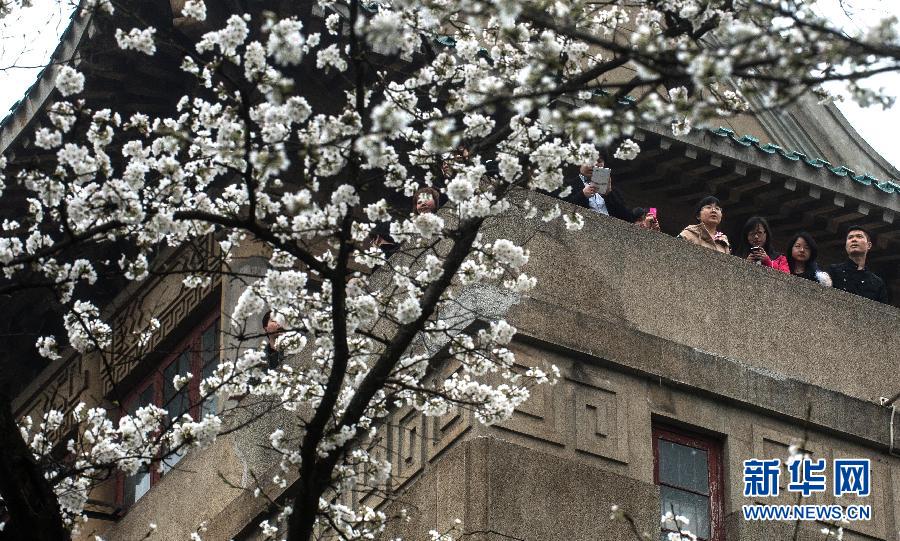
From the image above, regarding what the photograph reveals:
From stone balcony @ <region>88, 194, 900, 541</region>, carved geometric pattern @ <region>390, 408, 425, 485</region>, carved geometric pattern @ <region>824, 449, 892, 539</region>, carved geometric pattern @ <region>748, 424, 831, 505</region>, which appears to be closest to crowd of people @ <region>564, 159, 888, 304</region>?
→ stone balcony @ <region>88, 194, 900, 541</region>

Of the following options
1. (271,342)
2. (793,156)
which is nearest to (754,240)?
(793,156)

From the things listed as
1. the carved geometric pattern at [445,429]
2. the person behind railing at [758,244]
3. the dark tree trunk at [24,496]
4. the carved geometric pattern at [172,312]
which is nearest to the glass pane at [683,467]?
the carved geometric pattern at [445,429]

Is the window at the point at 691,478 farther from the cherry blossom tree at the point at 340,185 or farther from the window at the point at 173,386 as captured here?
the window at the point at 173,386

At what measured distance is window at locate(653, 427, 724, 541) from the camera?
1666cm

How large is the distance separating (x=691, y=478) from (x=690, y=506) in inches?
12.0

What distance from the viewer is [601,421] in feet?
54.0

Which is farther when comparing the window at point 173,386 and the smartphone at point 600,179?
the window at point 173,386

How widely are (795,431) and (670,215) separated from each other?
5091 millimetres

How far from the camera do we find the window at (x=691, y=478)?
16.7 meters

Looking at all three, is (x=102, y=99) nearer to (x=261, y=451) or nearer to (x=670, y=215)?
(x=261, y=451)

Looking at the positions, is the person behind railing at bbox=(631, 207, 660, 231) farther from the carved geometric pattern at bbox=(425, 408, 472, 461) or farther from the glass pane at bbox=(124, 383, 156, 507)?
the glass pane at bbox=(124, 383, 156, 507)

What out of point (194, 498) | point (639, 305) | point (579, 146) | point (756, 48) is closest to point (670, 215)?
point (639, 305)

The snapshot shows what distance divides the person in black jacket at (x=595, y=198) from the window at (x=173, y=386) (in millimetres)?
4854

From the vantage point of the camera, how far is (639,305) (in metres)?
17.7
